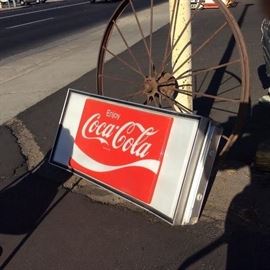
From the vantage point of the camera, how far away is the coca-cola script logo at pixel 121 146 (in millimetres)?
3709

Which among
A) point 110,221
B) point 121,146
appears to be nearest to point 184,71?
point 121,146

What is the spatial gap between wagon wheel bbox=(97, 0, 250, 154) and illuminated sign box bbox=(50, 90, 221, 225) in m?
0.42

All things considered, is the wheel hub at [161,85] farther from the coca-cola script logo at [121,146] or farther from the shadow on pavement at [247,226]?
the shadow on pavement at [247,226]

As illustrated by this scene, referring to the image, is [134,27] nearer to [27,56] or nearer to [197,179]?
[27,56]

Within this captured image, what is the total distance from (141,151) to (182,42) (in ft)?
4.98

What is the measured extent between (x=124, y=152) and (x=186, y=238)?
87cm

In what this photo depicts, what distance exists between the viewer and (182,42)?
4.84 metres

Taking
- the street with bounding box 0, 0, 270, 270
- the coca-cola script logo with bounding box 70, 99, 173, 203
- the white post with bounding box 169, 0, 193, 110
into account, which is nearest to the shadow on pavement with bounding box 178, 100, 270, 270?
the street with bounding box 0, 0, 270, 270

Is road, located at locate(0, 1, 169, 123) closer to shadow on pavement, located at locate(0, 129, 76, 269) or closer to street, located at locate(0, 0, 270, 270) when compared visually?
street, located at locate(0, 0, 270, 270)

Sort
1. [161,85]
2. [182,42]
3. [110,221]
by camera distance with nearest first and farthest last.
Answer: [110,221] < [161,85] < [182,42]

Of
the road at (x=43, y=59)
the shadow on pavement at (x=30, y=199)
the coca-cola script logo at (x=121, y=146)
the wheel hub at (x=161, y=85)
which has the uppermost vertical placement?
the wheel hub at (x=161, y=85)

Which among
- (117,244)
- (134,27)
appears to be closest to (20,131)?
(117,244)

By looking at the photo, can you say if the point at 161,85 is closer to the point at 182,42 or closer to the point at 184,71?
the point at 184,71

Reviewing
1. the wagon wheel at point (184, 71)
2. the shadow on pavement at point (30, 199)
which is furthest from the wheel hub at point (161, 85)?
the shadow on pavement at point (30, 199)
